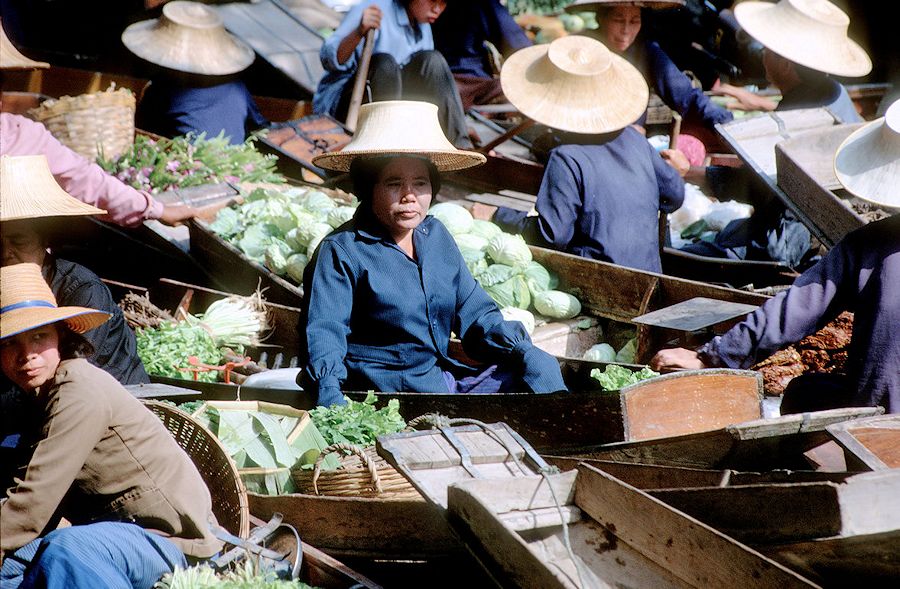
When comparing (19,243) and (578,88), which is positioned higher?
(19,243)

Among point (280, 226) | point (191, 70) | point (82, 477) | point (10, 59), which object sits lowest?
point (280, 226)

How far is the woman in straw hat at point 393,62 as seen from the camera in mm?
7902

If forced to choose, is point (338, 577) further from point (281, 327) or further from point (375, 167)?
point (281, 327)

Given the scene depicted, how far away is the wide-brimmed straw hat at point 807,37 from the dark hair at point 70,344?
5344 mm

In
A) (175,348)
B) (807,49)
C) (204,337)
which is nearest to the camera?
(175,348)

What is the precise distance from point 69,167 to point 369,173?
1715 mm

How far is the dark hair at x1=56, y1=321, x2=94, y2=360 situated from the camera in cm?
309

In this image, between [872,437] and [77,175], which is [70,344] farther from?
[872,437]

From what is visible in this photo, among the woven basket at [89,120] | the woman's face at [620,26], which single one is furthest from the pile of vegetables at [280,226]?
the woman's face at [620,26]

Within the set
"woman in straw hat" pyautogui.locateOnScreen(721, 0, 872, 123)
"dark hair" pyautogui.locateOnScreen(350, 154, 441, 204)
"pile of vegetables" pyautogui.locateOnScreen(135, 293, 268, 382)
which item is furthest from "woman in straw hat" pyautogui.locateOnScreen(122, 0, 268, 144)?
"woman in straw hat" pyautogui.locateOnScreen(721, 0, 872, 123)

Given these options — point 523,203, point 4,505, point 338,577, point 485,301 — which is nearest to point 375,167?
point 485,301

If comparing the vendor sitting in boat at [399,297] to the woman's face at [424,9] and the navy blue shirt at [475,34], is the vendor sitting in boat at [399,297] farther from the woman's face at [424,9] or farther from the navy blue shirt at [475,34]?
the navy blue shirt at [475,34]

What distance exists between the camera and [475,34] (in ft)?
30.7

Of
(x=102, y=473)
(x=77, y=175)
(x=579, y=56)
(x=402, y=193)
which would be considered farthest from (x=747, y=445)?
(x=77, y=175)
